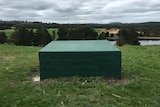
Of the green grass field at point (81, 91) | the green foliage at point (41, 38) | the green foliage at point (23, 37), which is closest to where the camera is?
the green grass field at point (81, 91)

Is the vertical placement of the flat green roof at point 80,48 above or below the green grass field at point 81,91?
above

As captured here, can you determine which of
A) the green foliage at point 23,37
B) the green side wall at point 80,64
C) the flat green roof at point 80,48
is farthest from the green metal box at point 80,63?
the green foliage at point 23,37

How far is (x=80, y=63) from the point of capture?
8.07m

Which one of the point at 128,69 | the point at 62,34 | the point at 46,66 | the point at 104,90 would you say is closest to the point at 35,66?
the point at 46,66

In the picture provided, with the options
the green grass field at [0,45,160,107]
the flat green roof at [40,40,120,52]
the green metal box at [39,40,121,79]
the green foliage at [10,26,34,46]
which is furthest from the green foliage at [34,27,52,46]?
the green metal box at [39,40,121,79]

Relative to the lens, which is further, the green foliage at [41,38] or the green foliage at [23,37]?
the green foliage at [41,38]

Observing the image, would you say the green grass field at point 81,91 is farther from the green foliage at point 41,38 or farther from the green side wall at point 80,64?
the green foliage at point 41,38

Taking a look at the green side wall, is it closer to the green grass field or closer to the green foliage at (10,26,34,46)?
the green grass field

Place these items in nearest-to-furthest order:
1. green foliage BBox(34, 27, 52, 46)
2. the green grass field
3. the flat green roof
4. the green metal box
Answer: the green grass field < the green metal box < the flat green roof < green foliage BBox(34, 27, 52, 46)

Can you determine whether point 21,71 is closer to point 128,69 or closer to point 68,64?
point 68,64

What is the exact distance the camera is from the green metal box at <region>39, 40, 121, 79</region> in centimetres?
799

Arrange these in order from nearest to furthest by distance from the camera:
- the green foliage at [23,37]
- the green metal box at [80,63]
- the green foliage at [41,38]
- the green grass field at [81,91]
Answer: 1. the green grass field at [81,91]
2. the green metal box at [80,63]
3. the green foliage at [23,37]
4. the green foliage at [41,38]

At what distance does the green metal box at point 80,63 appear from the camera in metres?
7.99

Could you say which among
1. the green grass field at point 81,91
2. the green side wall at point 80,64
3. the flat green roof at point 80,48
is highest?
the flat green roof at point 80,48
